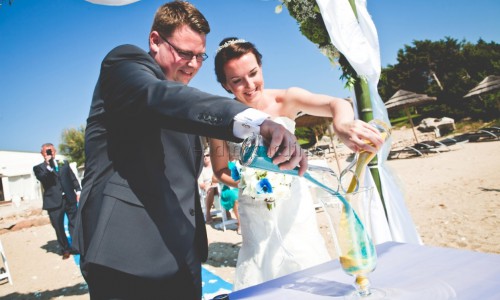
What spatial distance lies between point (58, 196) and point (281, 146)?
8.78 metres

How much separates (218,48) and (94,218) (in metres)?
1.97

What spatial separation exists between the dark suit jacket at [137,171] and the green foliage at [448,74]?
1043 inches

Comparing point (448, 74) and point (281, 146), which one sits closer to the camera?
point (281, 146)

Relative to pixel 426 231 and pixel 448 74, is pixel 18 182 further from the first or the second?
pixel 448 74

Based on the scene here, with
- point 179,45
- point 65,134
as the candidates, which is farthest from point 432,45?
point 65,134

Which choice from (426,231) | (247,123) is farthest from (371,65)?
(426,231)

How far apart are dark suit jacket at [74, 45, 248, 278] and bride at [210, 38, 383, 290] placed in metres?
1.04

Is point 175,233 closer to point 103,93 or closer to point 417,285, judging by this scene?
point 103,93

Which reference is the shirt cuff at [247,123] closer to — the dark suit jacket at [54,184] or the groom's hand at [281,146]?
the groom's hand at [281,146]

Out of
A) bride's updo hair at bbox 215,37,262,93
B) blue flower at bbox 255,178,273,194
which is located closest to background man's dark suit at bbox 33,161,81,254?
bride's updo hair at bbox 215,37,262,93

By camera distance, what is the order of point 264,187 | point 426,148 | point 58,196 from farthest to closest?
point 426,148
point 58,196
point 264,187

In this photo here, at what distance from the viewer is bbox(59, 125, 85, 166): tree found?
5056 cm

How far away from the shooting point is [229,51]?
2.62m

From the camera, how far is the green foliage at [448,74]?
79.7ft
